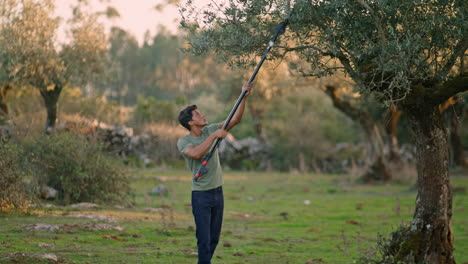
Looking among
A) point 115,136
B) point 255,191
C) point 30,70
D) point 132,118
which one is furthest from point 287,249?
point 132,118

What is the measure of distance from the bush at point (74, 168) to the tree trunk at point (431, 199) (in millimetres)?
10179

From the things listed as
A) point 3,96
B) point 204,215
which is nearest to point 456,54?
point 204,215

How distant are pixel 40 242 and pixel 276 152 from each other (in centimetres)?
3299

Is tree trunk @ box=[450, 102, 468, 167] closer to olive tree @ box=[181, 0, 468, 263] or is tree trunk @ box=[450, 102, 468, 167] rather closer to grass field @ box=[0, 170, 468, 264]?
grass field @ box=[0, 170, 468, 264]

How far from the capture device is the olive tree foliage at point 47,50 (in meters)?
26.0

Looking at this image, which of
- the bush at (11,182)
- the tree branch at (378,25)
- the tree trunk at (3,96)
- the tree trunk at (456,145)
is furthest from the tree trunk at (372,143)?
the tree branch at (378,25)

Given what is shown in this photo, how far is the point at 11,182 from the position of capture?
13898mm

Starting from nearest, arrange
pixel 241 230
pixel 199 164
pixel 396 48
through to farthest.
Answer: pixel 199 164, pixel 396 48, pixel 241 230

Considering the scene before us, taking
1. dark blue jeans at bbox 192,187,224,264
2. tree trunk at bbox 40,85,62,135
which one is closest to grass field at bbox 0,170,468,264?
dark blue jeans at bbox 192,187,224,264

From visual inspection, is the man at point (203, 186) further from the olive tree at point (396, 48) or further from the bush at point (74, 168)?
the bush at point (74, 168)

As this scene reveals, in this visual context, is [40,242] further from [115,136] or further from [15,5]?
[115,136]

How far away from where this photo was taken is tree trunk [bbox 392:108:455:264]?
389 inches

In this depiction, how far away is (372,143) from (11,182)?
1941 cm

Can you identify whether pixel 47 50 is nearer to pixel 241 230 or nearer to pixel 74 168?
pixel 74 168
